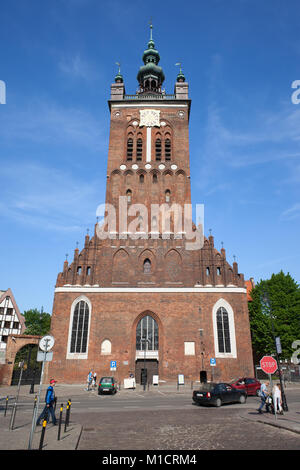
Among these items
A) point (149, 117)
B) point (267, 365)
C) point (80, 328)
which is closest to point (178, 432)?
point (267, 365)

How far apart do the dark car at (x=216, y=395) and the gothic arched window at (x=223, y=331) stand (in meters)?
11.3

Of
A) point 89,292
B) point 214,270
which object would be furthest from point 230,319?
point 89,292

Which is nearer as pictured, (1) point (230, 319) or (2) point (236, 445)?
(2) point (236, 445)

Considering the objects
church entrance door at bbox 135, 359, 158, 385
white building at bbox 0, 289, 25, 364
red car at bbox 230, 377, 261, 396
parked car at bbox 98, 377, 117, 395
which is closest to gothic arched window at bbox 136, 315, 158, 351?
church entrance door at bbox 135, 359, 158, 385

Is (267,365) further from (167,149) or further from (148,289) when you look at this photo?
(167,149)

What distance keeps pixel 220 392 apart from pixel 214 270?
15437 millimetres

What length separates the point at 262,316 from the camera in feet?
122

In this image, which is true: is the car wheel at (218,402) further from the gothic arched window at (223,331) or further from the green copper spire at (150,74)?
the green copper spire at (150,74)

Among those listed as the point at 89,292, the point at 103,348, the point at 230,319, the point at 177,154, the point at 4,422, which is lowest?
the point at 4,422

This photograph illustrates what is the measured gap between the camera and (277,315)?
117ft

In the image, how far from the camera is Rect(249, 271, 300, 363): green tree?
34.8 m

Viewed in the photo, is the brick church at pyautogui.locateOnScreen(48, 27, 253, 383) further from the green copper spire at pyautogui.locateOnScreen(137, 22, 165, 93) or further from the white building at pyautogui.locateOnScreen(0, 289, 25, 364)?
the white building at pyautogui.locateOnScreen(0, 289, 25, 364)
